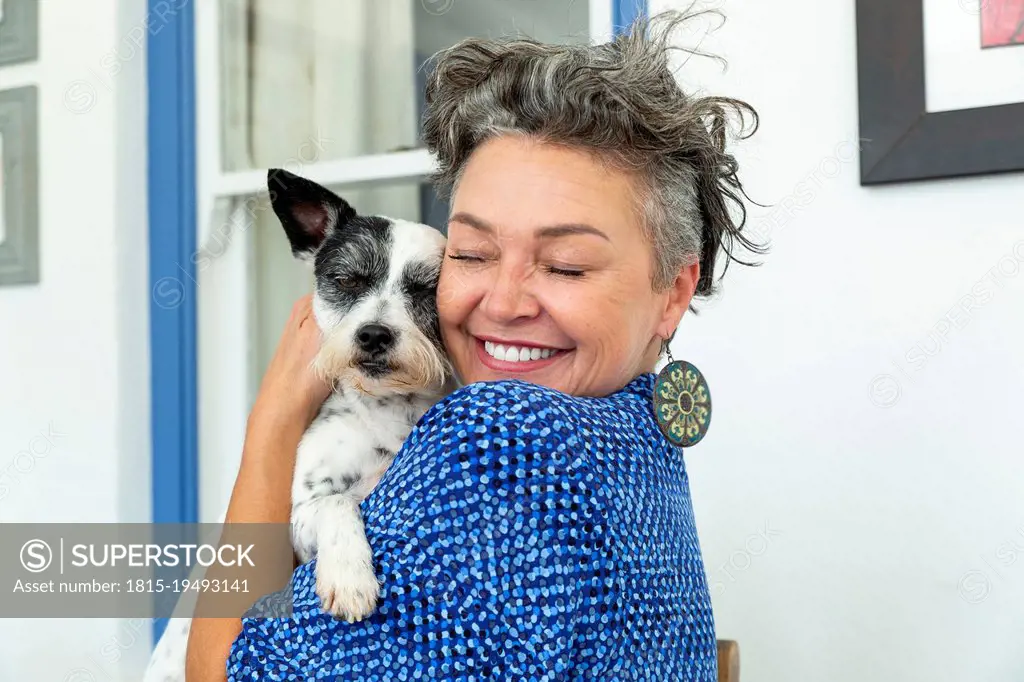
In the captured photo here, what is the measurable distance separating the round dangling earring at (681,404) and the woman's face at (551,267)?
6 cm

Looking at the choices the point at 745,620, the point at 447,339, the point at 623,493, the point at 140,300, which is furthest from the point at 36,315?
the point at 623,493

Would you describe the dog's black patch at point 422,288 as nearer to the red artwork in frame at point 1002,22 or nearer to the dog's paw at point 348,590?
the dog's paw at point 348,590

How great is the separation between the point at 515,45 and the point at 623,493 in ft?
2.00

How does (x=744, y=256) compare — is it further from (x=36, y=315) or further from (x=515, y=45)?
(x=36, y=315)

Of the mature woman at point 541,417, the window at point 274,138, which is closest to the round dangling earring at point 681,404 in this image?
the mature woman at point 541,417

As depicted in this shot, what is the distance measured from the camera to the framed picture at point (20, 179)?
8.80ft

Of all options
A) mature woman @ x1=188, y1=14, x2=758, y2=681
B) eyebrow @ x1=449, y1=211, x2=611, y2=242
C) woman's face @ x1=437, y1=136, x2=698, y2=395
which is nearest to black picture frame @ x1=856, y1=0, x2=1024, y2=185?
mature woman @ x1=188, y1=14, x2=758, y2=681

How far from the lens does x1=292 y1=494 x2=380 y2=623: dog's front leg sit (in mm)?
920

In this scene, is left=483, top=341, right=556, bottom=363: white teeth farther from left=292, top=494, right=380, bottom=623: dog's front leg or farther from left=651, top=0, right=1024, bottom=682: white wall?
left=651, top=0, right=1024, bottom=682: white wall

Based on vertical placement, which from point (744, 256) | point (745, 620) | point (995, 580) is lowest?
point (745, 620)

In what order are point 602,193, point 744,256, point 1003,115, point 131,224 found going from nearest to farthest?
1. point 602,193
2. point 1003,115
3. point 744,256
4. point 131,224

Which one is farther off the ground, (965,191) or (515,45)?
(515,45)

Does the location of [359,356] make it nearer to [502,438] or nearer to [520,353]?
[520,353]

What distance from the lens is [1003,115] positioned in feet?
5.58
